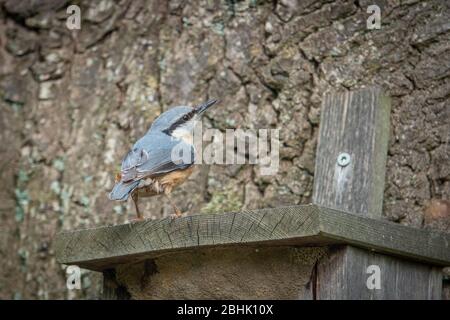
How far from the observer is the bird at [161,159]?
11.5 feet

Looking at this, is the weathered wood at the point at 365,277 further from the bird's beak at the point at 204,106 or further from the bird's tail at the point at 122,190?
the bird's beak at the point at 204,106

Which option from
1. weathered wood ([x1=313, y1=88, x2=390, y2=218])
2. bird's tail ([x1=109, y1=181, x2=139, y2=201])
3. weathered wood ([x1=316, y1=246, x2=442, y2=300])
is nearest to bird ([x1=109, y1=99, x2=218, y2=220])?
bird's tail ([x1=109, y1=181, x2=139, y2=201])

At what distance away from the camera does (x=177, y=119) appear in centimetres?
396

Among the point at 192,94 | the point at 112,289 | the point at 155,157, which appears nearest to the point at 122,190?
the point at 155,157

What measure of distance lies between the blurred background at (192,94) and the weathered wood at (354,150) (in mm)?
179

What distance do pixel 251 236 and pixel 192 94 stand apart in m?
1.57

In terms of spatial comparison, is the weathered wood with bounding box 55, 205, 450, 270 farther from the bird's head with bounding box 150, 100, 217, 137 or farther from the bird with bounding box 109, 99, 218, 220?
the bird's head with bounding box 150, 100, 217, 137

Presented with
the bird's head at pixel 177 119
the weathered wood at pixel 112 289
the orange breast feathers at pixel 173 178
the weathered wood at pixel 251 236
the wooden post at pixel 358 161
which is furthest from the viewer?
the bird's head at pixel 177 119

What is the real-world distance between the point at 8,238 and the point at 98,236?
4.78 ft

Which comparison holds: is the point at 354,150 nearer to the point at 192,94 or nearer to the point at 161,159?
the point at 161,159

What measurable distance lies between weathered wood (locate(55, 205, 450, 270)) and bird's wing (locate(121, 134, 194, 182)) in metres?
0.34

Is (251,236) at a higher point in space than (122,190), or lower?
lower

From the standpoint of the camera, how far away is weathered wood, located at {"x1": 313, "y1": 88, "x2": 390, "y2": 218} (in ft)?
11.5

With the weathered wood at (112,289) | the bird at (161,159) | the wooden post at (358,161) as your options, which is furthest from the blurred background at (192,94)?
the weathered wood at (112,289)
